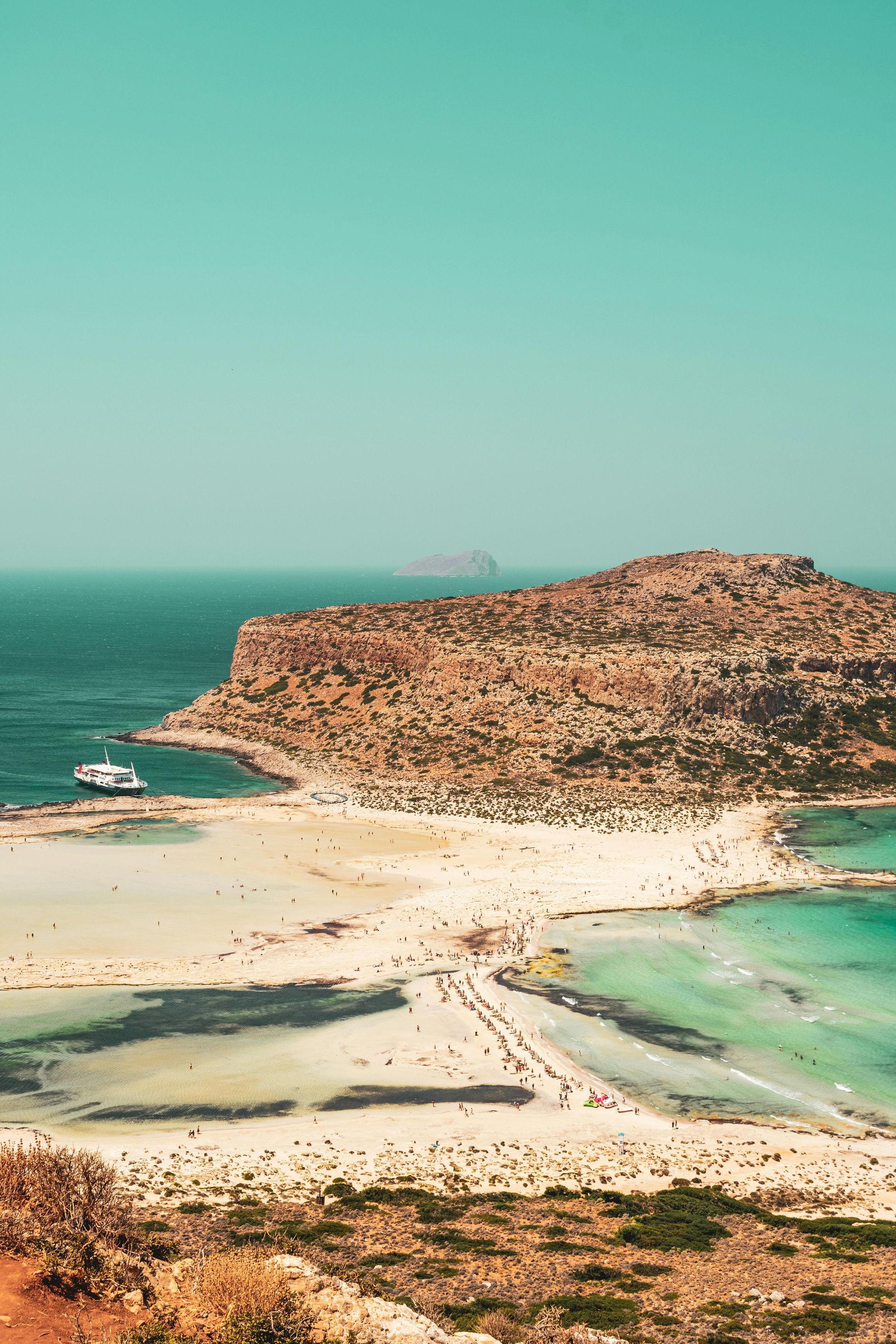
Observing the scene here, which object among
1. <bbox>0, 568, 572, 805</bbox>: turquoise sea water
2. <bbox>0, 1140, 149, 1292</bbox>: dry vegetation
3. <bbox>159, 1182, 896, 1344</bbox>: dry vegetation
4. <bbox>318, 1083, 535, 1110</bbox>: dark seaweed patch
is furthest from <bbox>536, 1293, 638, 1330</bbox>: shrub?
<bbox>0, 568, 572, 805</bbox>: turquoise sea water

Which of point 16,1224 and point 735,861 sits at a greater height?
point 16,1224

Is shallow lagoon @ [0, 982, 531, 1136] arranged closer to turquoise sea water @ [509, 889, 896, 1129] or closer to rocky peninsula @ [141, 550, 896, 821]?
turquoise sea water @ [509, 889, 896, 1129]

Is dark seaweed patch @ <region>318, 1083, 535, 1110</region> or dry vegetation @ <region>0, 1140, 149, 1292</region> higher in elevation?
dry vegetation @ <region>0, 1140, 149, 1292</region>

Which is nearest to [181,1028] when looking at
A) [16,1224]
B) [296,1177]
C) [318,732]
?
[296,1177]

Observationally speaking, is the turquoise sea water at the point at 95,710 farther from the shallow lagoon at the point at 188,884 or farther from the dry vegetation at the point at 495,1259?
the dry vegetation at the point at 495,1259

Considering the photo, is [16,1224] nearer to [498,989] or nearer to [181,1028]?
[181,1028]

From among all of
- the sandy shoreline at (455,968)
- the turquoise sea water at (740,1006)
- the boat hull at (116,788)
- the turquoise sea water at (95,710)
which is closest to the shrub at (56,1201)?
the sandy shoreline at (455,968)
